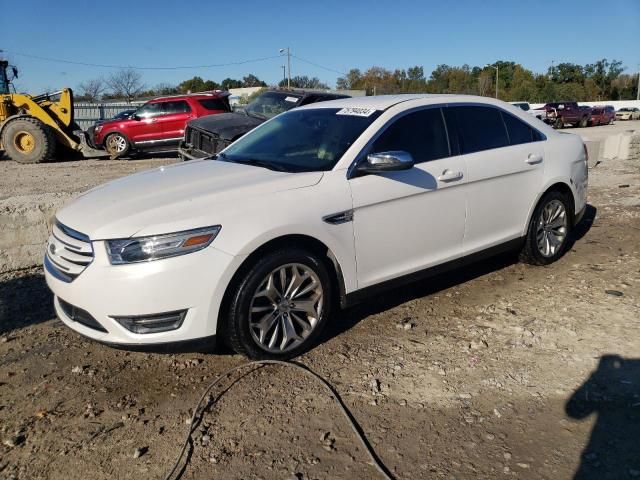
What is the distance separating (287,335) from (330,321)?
76cm

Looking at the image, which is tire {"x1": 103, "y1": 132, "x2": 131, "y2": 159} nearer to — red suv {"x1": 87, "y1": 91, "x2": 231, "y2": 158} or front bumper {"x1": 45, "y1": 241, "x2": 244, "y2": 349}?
red suv {"x1": 87, "y1": 91, "x2": 231, "y2": 158}

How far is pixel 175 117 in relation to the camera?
51.0 feet

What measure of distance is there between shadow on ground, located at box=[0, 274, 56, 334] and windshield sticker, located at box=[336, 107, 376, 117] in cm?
284

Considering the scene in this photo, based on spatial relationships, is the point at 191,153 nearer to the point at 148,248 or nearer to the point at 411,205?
the point at 411,205

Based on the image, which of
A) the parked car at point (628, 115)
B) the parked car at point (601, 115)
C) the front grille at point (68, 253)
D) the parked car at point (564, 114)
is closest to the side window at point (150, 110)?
the front grille at point (68, 253)

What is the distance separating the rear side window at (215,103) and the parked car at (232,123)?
4.90 metres

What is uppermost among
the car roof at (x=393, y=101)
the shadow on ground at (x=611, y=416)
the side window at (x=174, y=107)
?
the side window at (x=174, y=107)

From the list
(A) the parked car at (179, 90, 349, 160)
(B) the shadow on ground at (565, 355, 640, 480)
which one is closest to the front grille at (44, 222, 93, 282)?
(B) the shadow on ground at (565, 355, 640, 480)

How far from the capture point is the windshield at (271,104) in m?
10.4

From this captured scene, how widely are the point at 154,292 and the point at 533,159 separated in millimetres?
3627

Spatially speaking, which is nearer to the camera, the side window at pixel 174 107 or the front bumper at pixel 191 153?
the front bumper at pixel 191 153

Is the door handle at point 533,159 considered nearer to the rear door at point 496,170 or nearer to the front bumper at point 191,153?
the rear door at point 496,170

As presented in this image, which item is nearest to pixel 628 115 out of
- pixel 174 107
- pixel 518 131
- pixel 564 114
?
pixel 564 114

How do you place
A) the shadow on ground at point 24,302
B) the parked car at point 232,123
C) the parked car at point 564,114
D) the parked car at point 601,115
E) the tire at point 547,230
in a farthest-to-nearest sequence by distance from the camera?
1. the parked car at point 601,115
2. the parked car at point 564,114
3. the parked car at point 232,123
4. the tire at point 547,230
5. the shadow on ground at point 24,302
